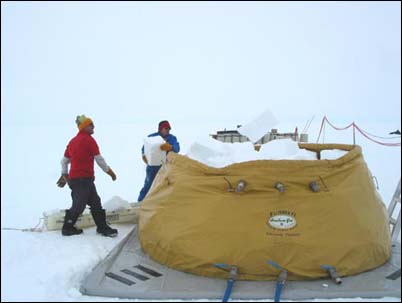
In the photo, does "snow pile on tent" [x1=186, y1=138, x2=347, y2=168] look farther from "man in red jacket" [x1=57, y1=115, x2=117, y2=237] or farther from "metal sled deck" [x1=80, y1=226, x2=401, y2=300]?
"man in red jacket" [x1=57, y1=115, x2=117, y2=237]

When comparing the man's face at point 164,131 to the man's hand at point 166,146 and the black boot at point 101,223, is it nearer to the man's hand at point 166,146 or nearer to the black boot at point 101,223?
the man's hand at point 166,146

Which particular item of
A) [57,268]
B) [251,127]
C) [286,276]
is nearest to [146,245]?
[57,268]

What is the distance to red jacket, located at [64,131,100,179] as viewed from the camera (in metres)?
4.24

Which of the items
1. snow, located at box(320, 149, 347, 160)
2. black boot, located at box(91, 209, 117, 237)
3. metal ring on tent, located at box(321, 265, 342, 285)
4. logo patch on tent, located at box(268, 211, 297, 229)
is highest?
snow, located at box(320, 149, 347, 160)

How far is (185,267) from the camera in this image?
322cm

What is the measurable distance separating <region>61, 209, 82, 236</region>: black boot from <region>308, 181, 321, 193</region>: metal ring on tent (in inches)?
99.9

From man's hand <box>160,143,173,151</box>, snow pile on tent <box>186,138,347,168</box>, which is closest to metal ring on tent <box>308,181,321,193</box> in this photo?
snow pile on tent <box>186,138,347,168</box>

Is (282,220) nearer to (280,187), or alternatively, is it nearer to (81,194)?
(280,187)

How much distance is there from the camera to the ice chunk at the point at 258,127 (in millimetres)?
5160

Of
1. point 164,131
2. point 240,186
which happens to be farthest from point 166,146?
point 240,186

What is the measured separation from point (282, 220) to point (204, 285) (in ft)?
2.58

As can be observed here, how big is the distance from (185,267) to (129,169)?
8.60 metres

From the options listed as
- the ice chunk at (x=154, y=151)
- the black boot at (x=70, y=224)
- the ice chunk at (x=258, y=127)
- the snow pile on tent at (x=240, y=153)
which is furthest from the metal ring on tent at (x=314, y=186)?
the black boot at (x=70, y=224)

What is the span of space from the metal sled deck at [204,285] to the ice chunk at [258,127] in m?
2.29
